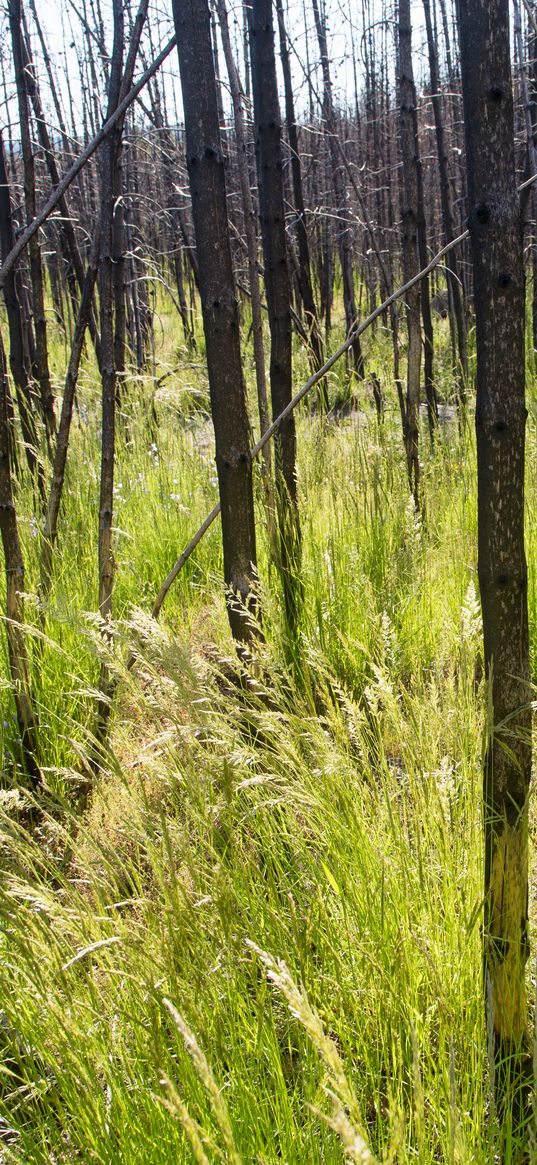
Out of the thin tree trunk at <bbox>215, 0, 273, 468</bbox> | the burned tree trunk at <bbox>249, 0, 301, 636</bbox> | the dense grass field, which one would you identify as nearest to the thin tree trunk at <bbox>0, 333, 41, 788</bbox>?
the dense grass field

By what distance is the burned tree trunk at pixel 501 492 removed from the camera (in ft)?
3.47

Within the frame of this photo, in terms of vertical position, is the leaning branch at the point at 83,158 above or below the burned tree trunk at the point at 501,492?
above

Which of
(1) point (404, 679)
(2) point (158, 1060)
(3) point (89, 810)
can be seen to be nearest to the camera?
(2) point (158, 1060)

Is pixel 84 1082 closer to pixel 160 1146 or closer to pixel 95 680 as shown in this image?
pixel 160 1146

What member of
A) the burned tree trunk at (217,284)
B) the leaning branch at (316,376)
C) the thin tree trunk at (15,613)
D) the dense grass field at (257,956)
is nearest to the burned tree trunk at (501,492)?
the dense grass field at (257,956)

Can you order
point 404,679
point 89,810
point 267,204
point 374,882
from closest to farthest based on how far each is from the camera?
point 374,882
point 89,810
point 404,679
point 267,204

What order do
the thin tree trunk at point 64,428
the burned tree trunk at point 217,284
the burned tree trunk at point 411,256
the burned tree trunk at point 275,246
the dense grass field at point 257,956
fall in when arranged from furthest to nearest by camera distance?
the burned tree trunk at point 411,256 < the burned tree trunk at point 275,246 < the thin tree trunk at point 64,428 < the burned tree trunk at point 217,284 < the dense grass field at point 257,956

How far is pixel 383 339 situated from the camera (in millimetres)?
11898

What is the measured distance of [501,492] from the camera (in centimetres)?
114

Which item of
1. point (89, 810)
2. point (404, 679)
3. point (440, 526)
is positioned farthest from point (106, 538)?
point (440, 526)

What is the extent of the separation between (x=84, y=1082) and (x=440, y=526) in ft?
9.46

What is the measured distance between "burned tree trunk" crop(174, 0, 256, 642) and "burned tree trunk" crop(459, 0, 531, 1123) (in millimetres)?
603

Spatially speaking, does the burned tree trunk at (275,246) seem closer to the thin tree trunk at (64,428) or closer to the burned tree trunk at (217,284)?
the thin tree trunk at (64,428)

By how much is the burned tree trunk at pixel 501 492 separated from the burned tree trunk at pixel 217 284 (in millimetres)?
603
